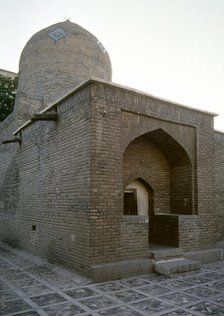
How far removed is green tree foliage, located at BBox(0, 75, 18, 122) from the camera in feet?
60.3

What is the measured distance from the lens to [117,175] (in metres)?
7.00

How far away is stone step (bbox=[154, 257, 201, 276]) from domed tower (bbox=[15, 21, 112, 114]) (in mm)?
8408

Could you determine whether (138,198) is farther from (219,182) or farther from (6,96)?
(6,96)

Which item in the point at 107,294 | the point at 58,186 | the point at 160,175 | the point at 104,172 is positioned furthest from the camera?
the point at 160,175

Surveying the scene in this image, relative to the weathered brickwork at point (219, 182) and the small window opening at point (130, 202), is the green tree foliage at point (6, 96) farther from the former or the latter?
the weathered brickwork at point (219, 182)

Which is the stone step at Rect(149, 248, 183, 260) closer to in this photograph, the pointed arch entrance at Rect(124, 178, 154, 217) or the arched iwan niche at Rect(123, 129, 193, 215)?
the arched iwan niche at Rect(123, 129, 193, 215)

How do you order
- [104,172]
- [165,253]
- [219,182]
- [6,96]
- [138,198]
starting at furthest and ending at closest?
[6,96] < [219,182] < [138,198] < [165,253] < [104,172]

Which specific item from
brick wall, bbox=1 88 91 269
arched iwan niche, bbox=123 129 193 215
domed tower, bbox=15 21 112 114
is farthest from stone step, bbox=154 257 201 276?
domed tower, bbox=15 21 112 114

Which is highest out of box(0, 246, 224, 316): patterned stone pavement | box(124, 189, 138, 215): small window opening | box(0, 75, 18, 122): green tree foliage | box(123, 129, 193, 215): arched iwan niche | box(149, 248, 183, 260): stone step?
box(0, 75, 18, 122): green tree foliage

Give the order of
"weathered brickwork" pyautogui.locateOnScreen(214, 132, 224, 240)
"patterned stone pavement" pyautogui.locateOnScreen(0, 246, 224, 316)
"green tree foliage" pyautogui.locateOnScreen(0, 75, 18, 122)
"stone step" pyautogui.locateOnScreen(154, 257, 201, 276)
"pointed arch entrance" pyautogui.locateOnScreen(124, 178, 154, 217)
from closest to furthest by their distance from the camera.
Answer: "patterned stone pavement" pyautogui.locateOnScreen(0, 246, 224, 316)
"stone step" pyautogui.locateOnScreen(154, 257, 201, 276)
"pointed arch entrance" pyautogui.locateOnScreen(124, 178, 154, 217)
"weathered brickwork" pyautogui.locateOnScreen(214, 132, 224, 240)
"green tree foliage" pyautogui.locateOnScreen(0, 75, 18, 122)

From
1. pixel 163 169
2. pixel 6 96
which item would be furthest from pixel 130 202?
pixel 6 96

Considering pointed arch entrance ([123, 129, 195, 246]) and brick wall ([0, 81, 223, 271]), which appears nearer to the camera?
brick wall ([0, 81, 223, 271])

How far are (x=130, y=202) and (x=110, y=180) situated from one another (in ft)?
7.42

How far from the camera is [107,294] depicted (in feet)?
18.1
